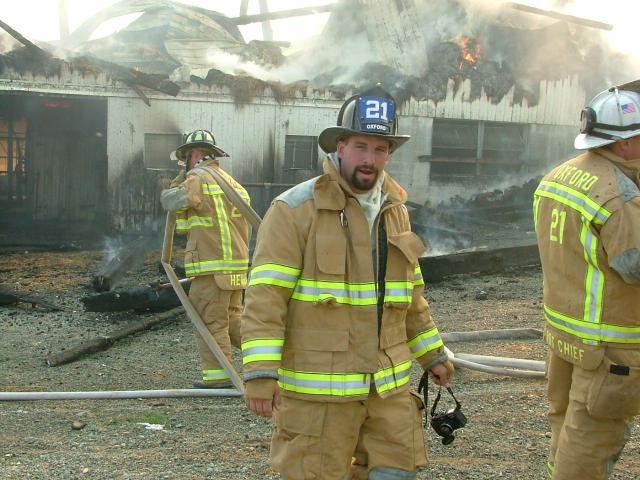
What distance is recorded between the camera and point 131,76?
13.7 m

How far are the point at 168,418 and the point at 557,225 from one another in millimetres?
3049

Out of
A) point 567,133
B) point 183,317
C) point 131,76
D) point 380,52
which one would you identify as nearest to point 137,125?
point 131,76

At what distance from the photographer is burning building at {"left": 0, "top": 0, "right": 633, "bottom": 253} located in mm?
14430

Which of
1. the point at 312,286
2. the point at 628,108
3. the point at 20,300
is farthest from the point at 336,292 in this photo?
the point at 20,300

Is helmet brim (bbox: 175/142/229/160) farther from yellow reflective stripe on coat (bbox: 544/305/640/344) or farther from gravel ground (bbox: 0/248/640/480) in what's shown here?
yellow reflective stripe on coat (bbox: 544/305/640/344)

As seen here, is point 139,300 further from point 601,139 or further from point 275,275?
point 601,139

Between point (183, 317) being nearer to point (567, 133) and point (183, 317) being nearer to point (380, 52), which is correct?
point (380, 52)

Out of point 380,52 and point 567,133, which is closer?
point 380,52

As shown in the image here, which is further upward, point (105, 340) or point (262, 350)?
point (262, 350)

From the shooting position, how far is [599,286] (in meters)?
3.09

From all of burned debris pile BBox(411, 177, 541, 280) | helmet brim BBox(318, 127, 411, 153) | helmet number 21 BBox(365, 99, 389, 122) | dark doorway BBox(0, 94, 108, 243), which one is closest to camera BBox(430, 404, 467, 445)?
helmet brim BBox(318, 127, 411, 153)

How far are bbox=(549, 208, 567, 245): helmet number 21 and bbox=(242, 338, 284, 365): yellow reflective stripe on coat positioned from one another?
4.50 ft

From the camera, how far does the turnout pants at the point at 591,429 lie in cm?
303

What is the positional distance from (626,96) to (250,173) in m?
12.0
